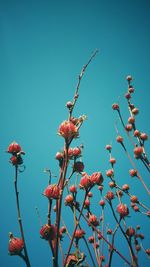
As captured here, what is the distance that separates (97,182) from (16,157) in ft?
1.80

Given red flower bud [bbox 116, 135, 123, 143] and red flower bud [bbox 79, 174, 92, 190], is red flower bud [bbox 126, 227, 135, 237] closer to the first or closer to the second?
red flower bud [bbox 79, 174, 92, 190]

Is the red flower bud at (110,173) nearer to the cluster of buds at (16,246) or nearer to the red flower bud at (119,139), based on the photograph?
the red flower bud at (119,139)

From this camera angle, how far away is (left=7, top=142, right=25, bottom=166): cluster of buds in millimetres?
1333

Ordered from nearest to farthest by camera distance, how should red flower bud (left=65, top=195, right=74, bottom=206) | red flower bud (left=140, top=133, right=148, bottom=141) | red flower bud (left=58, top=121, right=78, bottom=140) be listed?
1. red flower bud (left=58, top=121, right=78, bottom=140)
2. red flower bud (left=65, top=195, right=74, bottom=206)
3. red flower bud (left=140, top=133, right=148, bottom=141)

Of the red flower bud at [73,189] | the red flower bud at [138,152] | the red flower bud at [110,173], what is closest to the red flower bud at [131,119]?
the red flower bud at [138,152]

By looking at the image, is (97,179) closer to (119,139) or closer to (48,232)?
(48,232)

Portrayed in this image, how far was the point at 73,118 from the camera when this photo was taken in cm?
138

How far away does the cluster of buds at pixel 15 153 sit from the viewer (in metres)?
1.33

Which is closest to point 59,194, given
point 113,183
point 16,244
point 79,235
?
point 16,244

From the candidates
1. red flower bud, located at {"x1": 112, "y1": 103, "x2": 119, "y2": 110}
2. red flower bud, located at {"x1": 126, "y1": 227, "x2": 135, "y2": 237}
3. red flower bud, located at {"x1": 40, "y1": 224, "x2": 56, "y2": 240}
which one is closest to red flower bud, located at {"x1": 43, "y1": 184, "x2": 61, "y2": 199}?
red flower bud, located at {"x1": 40, "y1": 224, "x2": 56, "y2": 240}

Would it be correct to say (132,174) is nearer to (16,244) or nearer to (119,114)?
(119,114)

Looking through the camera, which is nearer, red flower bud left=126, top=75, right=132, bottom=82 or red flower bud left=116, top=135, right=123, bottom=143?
red flower bud left=116, top=135, right=123, bottom=143

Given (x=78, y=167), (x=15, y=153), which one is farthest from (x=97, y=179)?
(x=15, y=153)

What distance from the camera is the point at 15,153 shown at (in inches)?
56.0
